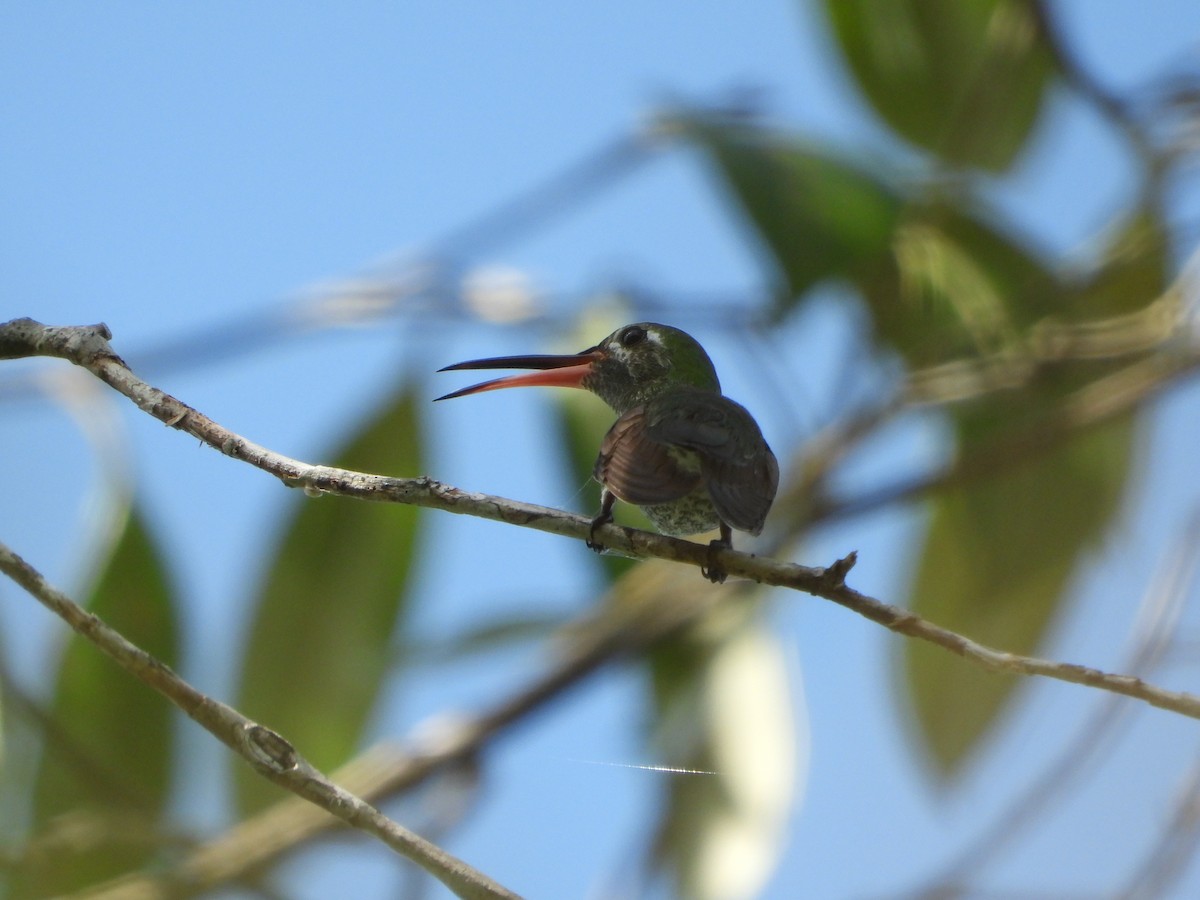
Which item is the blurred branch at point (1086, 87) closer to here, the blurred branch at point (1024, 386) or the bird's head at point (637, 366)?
the blurred branch at point (1024, 386)

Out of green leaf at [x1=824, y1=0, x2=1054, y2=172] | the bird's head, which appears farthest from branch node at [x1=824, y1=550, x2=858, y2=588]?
green leaf at [x1=824, y1=0, x2=1054, y2=172]

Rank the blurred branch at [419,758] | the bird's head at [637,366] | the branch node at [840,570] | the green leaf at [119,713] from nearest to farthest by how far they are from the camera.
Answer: the branch node at [840,570] → the bird's head at [637,366] → the blurred branch at [419,758] → the green leaf at [119,713]

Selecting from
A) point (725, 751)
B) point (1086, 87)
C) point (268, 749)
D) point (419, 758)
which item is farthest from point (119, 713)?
point (1086, 87)

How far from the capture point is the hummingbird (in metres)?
1.54

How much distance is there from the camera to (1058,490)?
3.70 m

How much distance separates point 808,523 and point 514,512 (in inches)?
81.8

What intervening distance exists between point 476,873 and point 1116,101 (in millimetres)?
2809

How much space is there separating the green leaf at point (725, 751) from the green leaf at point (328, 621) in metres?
0.80

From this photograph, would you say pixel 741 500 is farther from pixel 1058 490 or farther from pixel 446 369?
pixel 1058 490

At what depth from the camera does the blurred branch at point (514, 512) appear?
1089mm

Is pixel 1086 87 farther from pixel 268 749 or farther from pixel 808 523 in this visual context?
pixel 268 749

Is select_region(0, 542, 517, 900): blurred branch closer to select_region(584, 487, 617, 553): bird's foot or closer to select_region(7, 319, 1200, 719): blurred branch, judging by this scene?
select_region(7, 319, 1200, 719): blurred branch

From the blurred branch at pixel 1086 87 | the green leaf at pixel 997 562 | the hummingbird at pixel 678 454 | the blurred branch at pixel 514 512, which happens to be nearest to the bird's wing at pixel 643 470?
the hummingbird at pixel 678 454

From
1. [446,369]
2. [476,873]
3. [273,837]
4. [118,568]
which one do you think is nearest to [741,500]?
[446,369]
